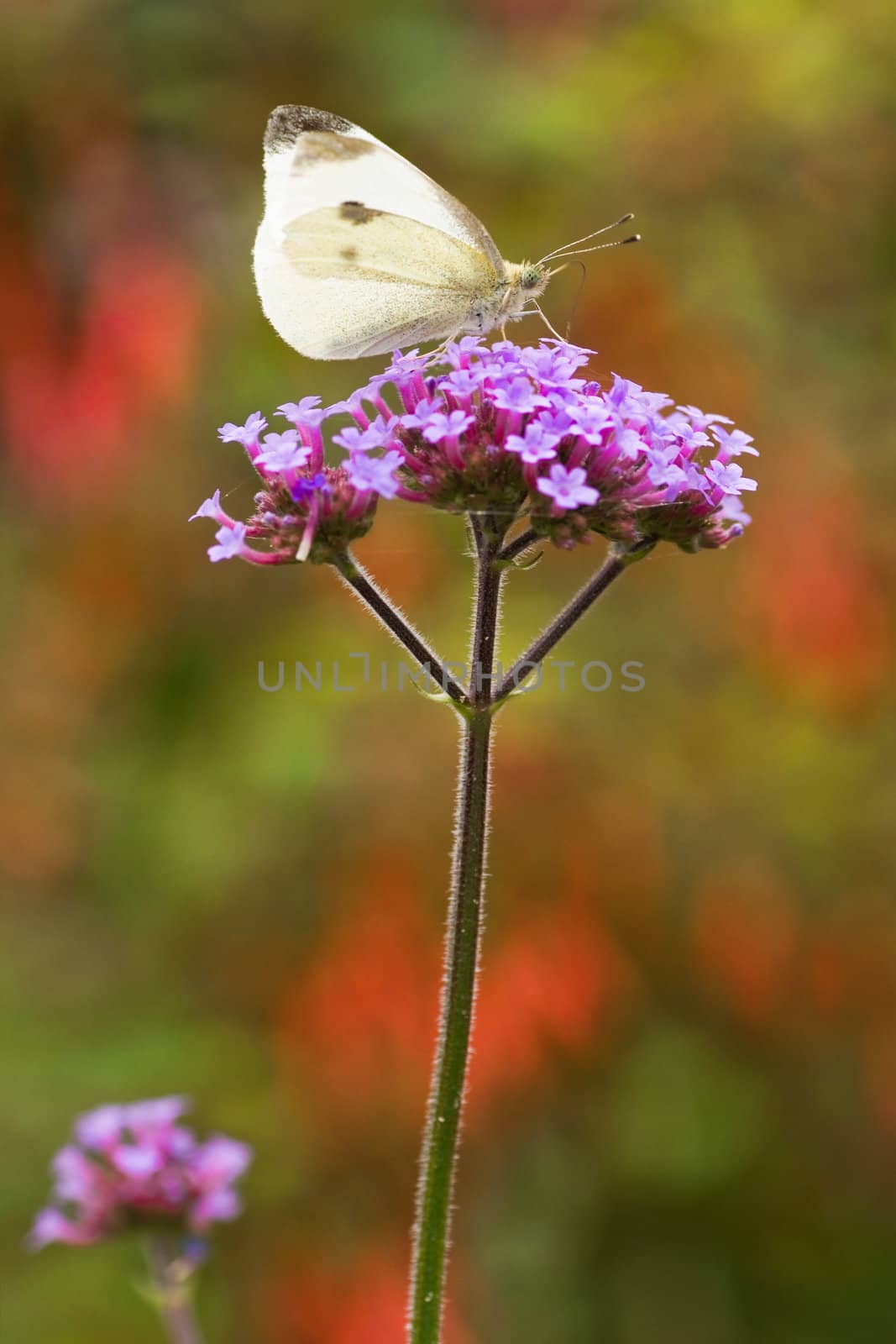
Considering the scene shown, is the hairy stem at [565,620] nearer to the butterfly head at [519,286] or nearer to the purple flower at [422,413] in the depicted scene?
the purple flower at [422,413]

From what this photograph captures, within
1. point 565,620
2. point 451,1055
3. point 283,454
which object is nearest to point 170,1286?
point 451,1055

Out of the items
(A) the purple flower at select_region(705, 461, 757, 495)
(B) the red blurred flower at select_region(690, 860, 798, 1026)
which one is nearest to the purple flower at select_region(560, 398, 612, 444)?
(A) the purple flower at select_region(705, 461, 757, 495)

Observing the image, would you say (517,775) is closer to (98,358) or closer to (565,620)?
(565,620)

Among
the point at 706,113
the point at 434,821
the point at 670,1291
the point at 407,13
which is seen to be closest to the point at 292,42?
the point at 407,13

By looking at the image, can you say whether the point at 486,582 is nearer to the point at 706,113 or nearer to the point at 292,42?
the point at 706,113

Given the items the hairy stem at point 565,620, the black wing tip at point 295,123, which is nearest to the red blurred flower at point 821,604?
the hairy stem at point 565,620
